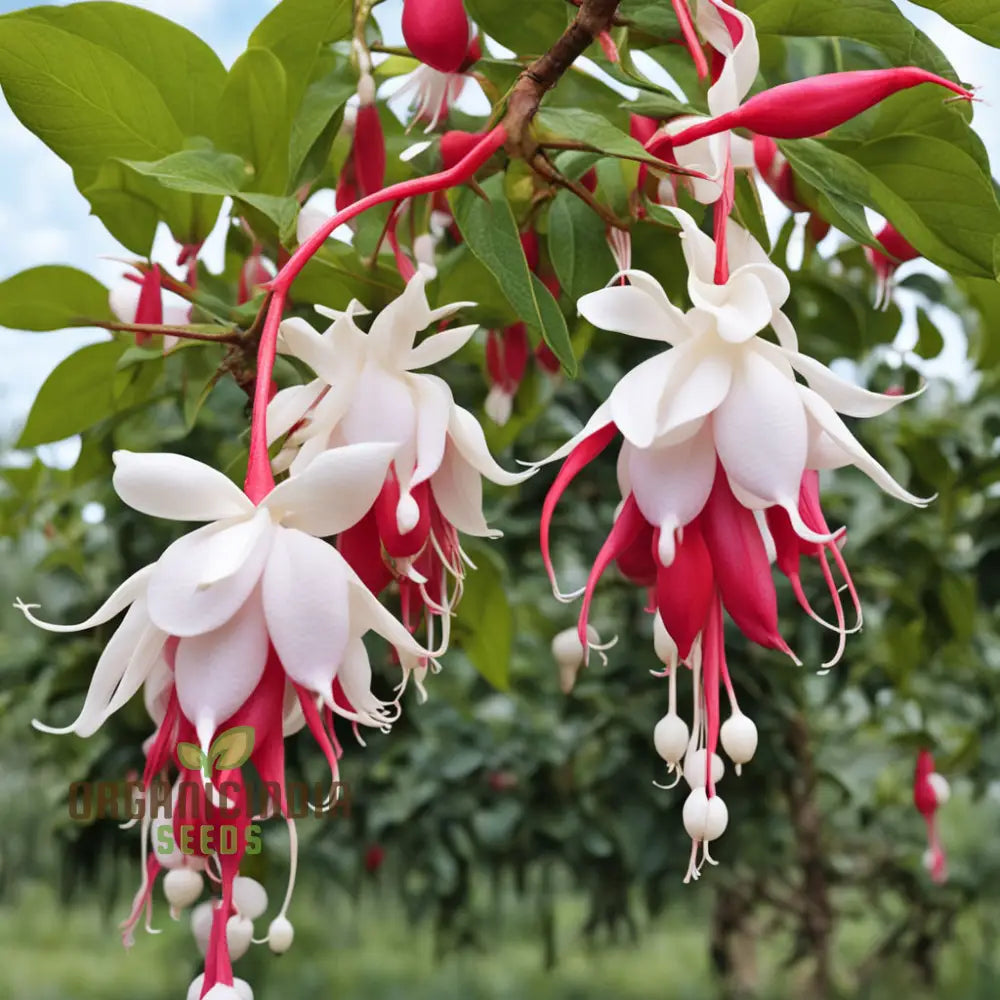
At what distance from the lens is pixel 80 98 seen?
0.45 meters

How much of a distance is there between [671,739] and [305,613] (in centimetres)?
10

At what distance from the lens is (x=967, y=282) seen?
21.0 inches

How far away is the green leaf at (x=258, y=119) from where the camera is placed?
494 millimetres

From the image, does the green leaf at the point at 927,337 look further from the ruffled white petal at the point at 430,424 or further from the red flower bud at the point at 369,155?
the ruffled white petal at the point at 430,424

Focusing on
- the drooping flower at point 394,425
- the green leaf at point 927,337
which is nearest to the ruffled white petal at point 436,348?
the drooping flower at point 394,425

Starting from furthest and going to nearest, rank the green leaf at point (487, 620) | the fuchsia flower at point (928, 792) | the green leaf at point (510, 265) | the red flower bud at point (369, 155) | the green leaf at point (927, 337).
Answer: the fuchsia flower at point (928, 792) < the green leaf at point (927, 337) < the green leaf at point (487, 620) < the red flower bud at point (369, 155) < the green leaf at point (510, 265)

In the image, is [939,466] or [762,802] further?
[762,802]

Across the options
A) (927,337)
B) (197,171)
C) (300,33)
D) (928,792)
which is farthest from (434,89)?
(928,792)

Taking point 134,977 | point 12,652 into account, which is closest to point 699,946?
point 134,977

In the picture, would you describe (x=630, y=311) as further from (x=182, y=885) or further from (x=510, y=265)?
(x=182, y=885)

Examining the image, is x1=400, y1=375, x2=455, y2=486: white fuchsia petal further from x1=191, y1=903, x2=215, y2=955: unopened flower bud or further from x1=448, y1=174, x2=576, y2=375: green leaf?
x1=191, y1=903, x2=215, y2=955: unopened flower bud

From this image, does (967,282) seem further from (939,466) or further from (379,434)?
(939,466)

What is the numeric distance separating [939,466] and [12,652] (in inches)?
41.9

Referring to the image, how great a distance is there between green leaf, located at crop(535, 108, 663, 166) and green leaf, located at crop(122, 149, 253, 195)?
10 cm
